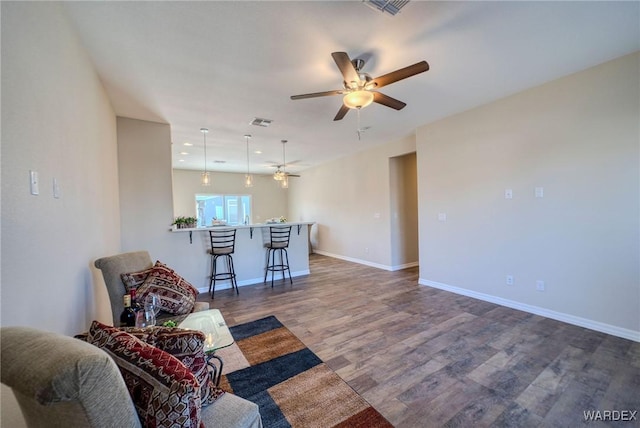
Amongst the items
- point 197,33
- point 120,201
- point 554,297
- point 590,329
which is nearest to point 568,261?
point 554,297

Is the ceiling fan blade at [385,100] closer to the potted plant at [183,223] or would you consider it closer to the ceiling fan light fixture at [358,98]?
the ceiling fan light fixture at [358,98]

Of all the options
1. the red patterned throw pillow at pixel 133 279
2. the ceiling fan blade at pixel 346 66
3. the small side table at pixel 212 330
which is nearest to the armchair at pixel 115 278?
the red patterned throw pillow at pixel 133 279

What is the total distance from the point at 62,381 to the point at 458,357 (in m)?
2.64

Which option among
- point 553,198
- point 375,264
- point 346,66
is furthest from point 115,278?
point 375,264

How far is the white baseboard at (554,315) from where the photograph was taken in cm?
258

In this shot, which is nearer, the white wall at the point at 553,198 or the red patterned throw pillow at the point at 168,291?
the red patterned throw pillow at the point at 168,291

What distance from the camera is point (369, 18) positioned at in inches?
75.7

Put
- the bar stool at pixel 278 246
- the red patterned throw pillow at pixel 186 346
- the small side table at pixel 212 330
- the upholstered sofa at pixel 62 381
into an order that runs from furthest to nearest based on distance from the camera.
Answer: the bar stool at pixel 278 246, the small side table at pixel 212 330, the red patterned throw pillow at pixel 186 346, the upholstered sofa at pixel 62 381

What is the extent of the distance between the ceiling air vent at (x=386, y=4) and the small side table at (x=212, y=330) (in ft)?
7.44

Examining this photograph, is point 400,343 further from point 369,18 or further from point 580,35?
point 580,35

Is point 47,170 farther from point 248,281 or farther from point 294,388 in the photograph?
point 248,281

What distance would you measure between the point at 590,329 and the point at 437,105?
3.03 metres

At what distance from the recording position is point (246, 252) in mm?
4812

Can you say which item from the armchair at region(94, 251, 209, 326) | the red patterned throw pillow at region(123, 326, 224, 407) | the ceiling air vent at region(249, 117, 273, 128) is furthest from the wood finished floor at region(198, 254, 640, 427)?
the ceiling air vent at region(249, 117, 273, 128)
